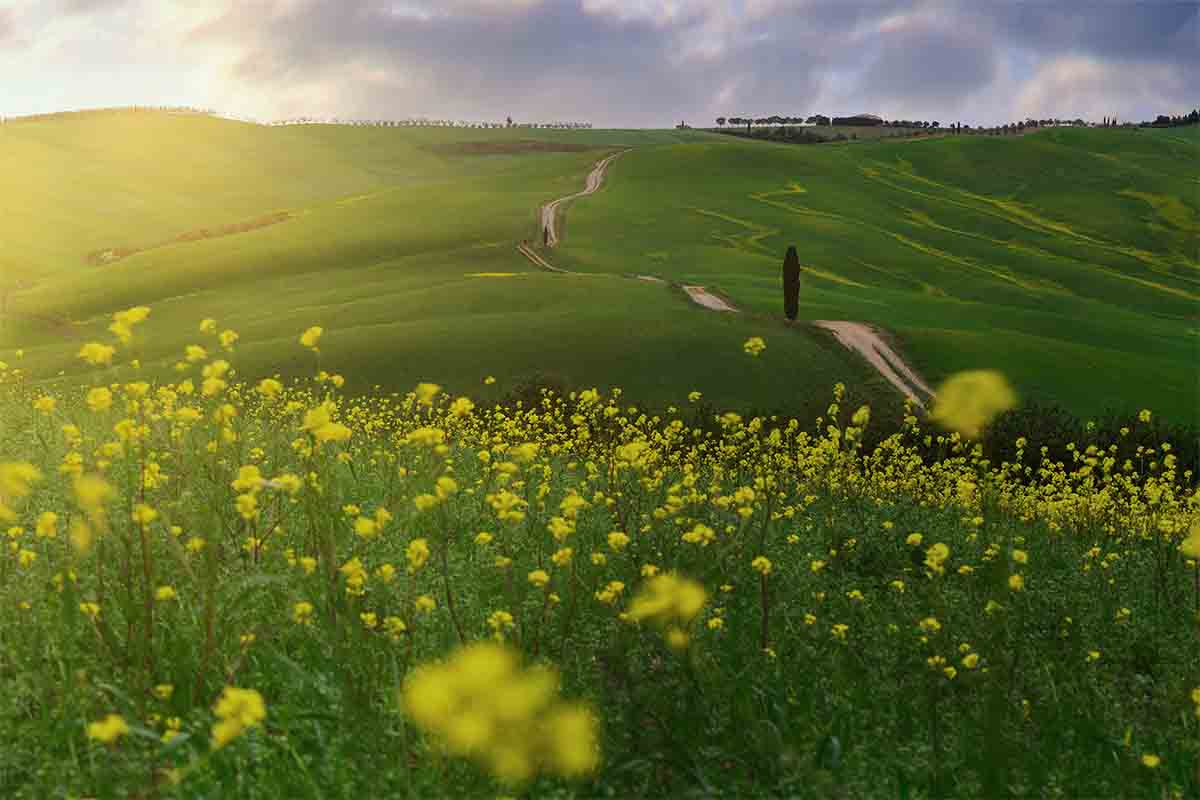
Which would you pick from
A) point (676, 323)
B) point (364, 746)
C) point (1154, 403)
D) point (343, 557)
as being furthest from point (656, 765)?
point (1154, 403)

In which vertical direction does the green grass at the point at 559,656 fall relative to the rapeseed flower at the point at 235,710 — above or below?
below

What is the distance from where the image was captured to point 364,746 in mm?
4941

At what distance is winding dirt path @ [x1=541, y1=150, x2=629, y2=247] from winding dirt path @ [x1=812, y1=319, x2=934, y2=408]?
29.6m

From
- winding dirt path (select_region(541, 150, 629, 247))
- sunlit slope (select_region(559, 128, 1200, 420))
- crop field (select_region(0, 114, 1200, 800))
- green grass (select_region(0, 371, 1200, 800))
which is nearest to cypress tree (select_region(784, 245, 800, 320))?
sunlit slope (select_region(559, 128, 1200, 420))

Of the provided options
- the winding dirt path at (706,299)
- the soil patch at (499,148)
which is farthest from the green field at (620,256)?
the soil patch at (499,148)

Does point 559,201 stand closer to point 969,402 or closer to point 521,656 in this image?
point 969,402

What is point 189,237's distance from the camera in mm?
84312

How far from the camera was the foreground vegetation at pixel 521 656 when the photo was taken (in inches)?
189

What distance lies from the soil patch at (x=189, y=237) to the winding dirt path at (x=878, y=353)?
56836mm

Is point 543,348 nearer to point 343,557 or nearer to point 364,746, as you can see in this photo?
point 343,557

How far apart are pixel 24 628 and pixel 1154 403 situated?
129 feet

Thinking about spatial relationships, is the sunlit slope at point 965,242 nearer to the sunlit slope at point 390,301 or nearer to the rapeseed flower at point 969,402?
the sunlit slope at point 390,301

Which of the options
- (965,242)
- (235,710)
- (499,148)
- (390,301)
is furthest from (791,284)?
(499,148)

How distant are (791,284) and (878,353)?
5255mm
